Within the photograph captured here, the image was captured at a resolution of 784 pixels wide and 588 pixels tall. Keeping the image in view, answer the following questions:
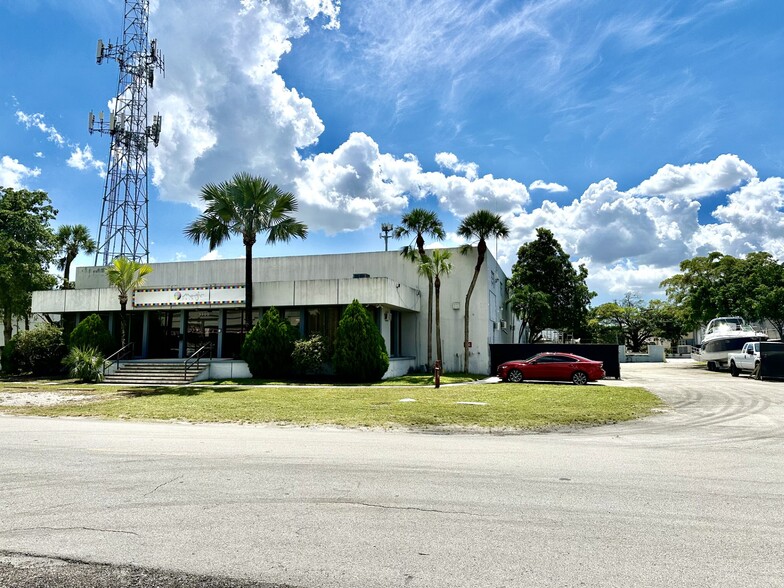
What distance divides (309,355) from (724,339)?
1037 inches

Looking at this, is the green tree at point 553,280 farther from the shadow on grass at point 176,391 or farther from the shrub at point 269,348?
the shadow on grass at point 176,391

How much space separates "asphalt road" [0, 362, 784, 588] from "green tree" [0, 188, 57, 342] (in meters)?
29.9

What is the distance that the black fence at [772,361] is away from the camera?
965 inches

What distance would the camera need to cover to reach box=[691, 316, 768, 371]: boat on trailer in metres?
33.7

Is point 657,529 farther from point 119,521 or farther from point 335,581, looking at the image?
point 119,521

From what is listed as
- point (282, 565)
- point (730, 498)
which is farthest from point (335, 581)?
point (730, 498)

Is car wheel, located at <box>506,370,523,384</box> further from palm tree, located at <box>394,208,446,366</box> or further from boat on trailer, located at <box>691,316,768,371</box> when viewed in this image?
boat on trailer, located at <box>691,316,768,371</box>

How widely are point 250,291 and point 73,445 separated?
18.0m

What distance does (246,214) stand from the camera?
25.2 meters

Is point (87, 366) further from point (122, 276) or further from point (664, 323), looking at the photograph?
point (664, 323)

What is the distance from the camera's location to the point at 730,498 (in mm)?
5844

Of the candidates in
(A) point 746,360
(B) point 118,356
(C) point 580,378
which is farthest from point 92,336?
(A) point 746,360

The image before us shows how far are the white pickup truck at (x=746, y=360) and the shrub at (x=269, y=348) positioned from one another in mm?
22550

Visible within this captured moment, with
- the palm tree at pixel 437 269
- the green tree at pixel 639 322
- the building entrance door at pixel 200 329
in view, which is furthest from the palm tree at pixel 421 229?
the green tree at pixel 639 322
